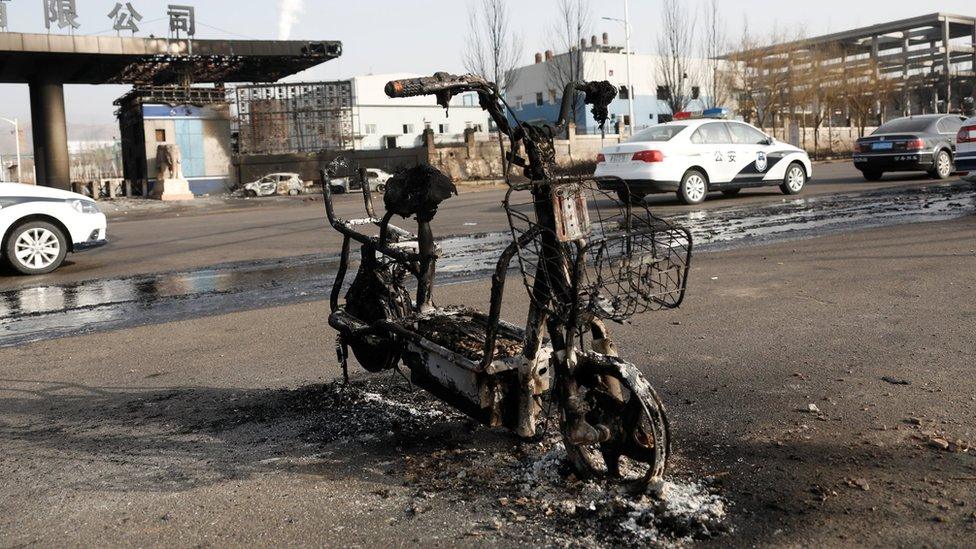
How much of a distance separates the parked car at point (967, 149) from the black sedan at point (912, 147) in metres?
5.79

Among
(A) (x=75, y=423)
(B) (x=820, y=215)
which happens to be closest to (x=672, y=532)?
(A) (x=75, y=423)

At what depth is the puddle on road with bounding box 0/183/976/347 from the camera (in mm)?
8195

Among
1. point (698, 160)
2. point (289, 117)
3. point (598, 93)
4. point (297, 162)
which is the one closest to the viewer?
point (598, 93)

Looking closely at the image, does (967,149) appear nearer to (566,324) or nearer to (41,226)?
(566,324)

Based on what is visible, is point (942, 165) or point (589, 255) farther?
point (942, 165)

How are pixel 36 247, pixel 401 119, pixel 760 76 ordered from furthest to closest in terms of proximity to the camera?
pixel 401 119, pixel 760 76, pixel 36 247

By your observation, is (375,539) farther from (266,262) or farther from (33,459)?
(266,262)

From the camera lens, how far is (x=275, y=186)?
136ft

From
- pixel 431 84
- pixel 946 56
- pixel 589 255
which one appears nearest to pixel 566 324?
pixel 589 255

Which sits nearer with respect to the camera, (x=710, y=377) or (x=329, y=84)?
(x=710, y=377)

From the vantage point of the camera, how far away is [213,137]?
43906 millimetres

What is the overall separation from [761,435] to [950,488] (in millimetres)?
857

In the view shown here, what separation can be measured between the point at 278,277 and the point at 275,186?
32341 millimetres

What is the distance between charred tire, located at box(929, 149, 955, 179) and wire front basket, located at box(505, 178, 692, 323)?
1929 cm
